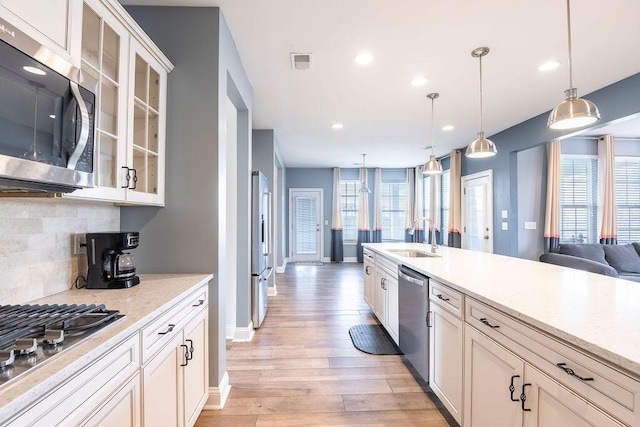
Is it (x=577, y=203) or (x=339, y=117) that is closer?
(x=339, y=117)

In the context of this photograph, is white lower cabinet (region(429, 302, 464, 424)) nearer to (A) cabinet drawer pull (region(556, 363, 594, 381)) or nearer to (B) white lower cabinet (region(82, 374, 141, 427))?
(A) cabinet drawer pull (region(556, 363, 594, 381))

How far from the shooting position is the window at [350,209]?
8.88 m

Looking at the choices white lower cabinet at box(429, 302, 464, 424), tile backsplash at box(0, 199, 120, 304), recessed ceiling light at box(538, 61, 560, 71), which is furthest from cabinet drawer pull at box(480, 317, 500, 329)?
recessed ceiling light at box(538, 61, 560, 71)

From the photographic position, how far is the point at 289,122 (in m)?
4.54

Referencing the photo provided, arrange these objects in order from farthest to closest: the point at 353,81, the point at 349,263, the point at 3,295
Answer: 1. the point at 349,263
2. the point at 353,81
3. the point at 3,295

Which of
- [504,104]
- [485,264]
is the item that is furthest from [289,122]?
[485,264]

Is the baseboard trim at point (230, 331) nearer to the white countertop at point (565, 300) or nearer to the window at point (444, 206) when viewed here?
the white countertop at point (565, 300)

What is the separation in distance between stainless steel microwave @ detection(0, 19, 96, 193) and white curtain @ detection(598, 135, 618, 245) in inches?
270

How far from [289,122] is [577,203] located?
5245 millimetres

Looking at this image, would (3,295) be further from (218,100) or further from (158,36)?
(158,36)

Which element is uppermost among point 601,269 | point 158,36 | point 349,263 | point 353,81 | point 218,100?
point 353,81

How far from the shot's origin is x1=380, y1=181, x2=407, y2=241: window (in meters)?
8.96

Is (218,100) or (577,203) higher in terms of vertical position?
(218,100)

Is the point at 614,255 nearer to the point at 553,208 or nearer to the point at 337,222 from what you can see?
the point at 553,208
